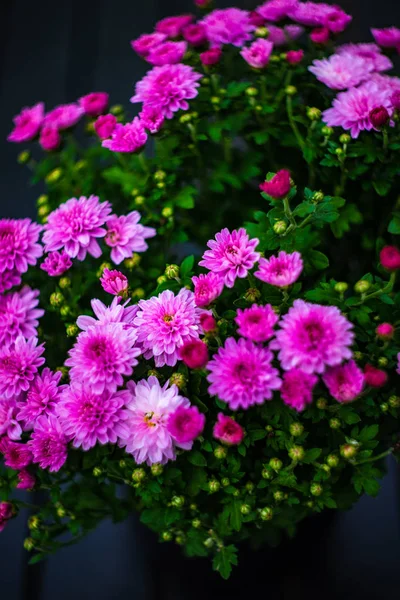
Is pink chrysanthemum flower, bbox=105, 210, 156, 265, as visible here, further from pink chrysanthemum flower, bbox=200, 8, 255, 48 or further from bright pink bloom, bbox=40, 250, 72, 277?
pink chrysanthemum flower, bbox=200, 8, 255, 48

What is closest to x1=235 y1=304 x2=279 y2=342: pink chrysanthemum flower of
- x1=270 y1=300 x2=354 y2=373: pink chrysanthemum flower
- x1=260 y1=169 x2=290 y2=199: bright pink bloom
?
x1=270 y1=300 x2=354 y2=373: pink chrysanthemum flower

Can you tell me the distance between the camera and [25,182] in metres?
1.42

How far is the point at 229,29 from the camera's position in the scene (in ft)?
2.96

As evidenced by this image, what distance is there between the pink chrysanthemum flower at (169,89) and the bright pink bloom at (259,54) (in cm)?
8

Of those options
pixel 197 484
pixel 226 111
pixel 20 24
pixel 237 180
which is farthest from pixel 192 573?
pixel 20 24

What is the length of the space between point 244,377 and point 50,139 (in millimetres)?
515

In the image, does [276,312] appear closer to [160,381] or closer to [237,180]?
[160,381]

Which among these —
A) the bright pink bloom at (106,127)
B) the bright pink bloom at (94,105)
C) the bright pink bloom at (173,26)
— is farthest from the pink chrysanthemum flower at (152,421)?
the bright pink bloom at (173,26)

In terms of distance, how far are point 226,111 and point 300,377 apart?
0.49 meters

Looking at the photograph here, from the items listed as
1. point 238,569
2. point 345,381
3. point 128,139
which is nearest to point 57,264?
point 128,139

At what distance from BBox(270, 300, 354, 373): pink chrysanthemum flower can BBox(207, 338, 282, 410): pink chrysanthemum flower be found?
0.02 m

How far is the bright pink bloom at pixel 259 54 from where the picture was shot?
0.86 meters

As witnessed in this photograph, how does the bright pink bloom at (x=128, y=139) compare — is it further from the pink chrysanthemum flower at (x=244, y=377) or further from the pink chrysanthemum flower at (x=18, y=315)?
the pink chrysanthemum flower at (x=244, y=377)

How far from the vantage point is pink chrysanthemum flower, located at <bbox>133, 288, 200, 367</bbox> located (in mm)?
665
